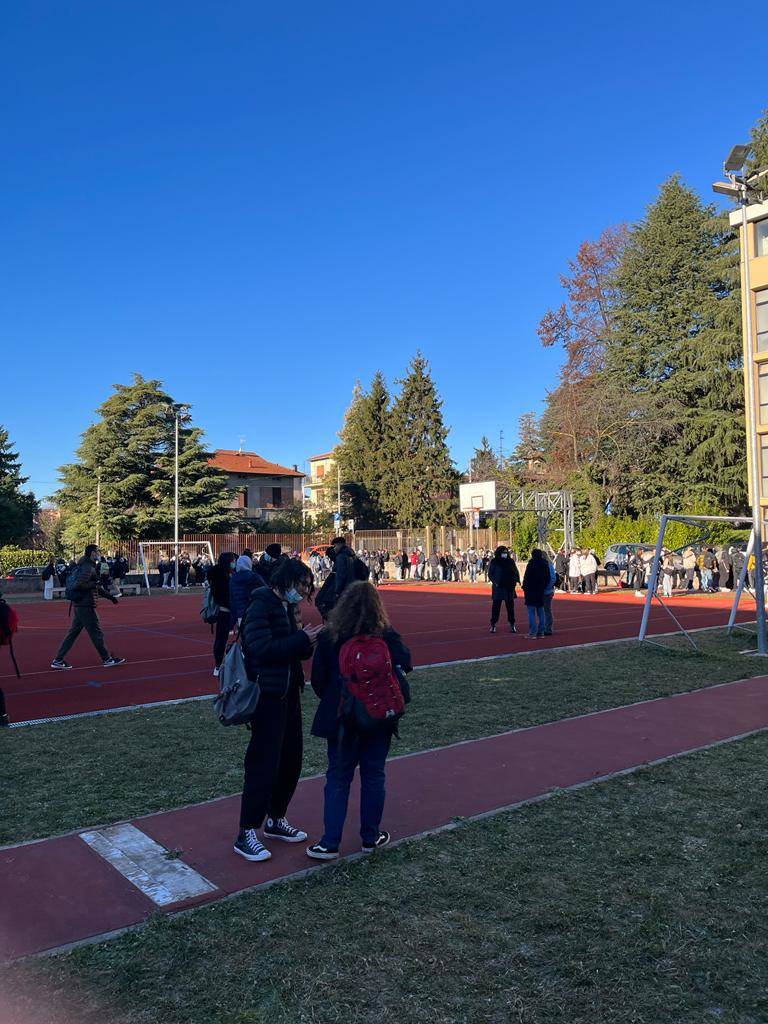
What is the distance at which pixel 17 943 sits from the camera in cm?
372

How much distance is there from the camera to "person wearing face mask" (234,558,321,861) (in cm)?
457

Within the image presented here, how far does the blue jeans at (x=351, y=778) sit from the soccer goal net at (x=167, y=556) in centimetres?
3170

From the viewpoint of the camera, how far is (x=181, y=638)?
1777cm

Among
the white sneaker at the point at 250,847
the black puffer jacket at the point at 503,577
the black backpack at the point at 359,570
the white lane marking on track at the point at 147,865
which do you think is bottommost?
the white lane marking on track at the point at 147,865

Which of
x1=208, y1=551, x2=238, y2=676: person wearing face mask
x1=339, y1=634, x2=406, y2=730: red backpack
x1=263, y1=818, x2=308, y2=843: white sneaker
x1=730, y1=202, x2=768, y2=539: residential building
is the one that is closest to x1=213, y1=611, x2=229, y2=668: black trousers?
x1=208, y1=551, x2=238, y2=676: person wearing face mask

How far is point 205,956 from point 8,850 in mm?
1964

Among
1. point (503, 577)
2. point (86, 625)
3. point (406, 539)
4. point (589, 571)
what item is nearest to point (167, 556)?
point (406, 539)

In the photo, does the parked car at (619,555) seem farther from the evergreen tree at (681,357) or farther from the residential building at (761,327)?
the evergreen tree at (681,357)

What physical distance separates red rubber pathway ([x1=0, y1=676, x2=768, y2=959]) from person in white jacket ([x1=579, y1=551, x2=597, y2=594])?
22.7m

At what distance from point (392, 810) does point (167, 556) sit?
128 ft

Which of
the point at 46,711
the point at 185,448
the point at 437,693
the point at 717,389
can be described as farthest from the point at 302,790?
the point at 185,448

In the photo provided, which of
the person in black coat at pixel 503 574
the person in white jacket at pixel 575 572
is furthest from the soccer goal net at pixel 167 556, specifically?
the person in black coat at pixel 503 574

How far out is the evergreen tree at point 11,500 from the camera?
161 ft

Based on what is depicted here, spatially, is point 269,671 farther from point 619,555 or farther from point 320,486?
point 320,486
